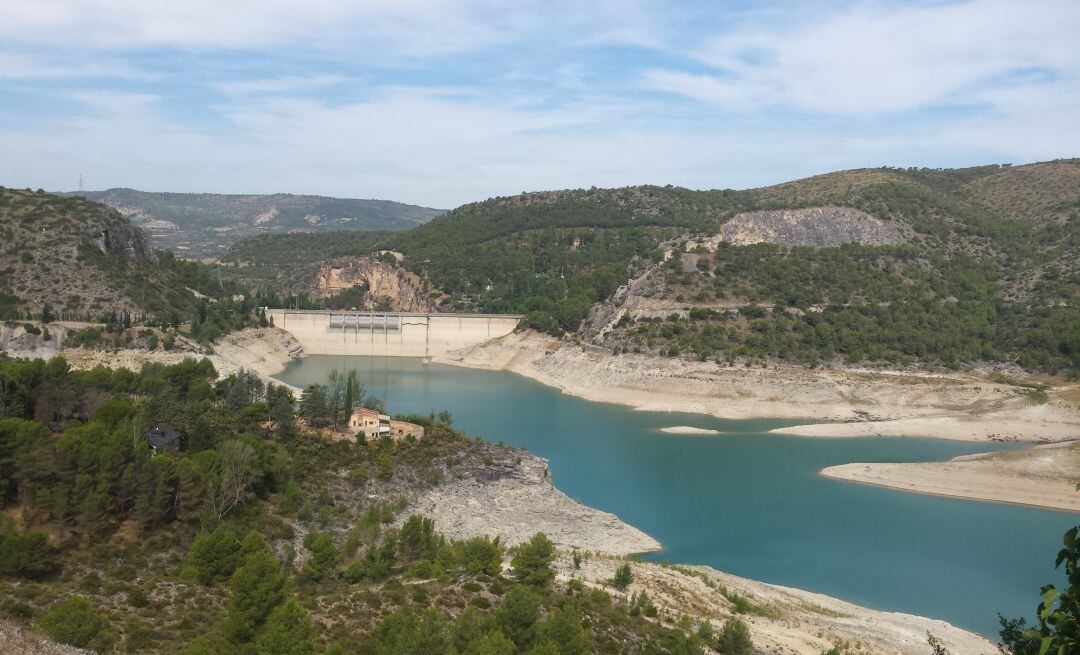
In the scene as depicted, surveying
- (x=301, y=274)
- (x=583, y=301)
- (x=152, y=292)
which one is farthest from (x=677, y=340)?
(x=301, y=274)

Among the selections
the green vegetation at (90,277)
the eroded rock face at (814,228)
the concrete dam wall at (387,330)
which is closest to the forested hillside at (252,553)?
the green vegetation at (90,277)

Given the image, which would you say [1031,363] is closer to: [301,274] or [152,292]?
[152,292]

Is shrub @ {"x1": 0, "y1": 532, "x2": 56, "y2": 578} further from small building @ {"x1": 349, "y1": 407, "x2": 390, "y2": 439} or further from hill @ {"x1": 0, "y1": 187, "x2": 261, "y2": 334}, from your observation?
hill @ {"x1": 0, "y1": 187, "x2": 261, "y2": 334}

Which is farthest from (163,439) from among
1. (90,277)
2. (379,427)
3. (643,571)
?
(90,277)

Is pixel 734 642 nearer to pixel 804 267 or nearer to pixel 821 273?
pixel 821 273

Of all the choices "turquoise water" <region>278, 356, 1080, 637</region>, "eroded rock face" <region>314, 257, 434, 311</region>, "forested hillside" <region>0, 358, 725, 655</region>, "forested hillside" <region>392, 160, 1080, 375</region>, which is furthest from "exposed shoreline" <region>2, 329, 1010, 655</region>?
"eroded rock face" <region>314, 257, 434, 311</region>
